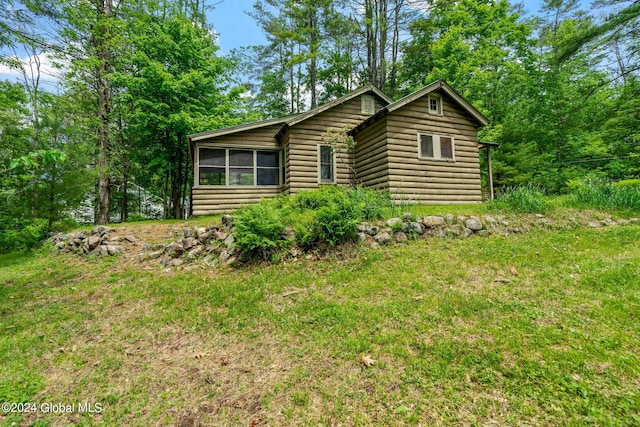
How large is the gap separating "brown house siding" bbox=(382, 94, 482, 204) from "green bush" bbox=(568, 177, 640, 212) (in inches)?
133

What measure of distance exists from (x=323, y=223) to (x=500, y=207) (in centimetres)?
564

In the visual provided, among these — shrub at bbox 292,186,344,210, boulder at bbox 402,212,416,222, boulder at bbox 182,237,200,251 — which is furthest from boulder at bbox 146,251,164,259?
boulder at bbox 402,212,416,222

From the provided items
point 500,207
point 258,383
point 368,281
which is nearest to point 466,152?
point 500,207

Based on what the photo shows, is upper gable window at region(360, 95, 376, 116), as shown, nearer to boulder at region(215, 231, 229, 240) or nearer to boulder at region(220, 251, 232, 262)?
boulder at region(215, 231, 229, 240)

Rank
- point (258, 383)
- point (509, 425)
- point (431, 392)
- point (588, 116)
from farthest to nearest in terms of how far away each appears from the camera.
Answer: point (588, 116), point (258, 383), point (431, 392), point (509, 425)

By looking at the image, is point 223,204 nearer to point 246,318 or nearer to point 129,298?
point 129,298

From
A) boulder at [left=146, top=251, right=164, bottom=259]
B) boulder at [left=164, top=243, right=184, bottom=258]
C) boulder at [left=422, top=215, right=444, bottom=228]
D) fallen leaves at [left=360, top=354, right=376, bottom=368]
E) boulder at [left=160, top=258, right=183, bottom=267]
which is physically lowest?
fallen leaves at [left=360, top=354, right=376, bottom=368]

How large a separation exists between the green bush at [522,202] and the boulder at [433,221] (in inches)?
90.4

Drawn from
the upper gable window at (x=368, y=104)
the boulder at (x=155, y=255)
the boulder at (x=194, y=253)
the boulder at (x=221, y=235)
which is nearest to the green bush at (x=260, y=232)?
the boulder at (x=221, y=235)

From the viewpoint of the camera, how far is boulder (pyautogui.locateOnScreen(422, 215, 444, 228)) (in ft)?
22.6

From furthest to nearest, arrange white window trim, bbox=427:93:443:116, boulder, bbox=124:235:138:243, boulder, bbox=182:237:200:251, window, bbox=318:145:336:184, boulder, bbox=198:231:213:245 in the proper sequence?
window, bbox=318:145:336:184 → white window trim, bbox=427:93:443:116 → boulder, bbox=124:235:138:243 → boulder, bbox=198:231:213:245 → boulder, bbox=182:237:200:251

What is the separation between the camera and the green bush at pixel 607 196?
740cm

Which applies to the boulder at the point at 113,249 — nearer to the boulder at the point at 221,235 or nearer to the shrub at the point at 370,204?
the boulder at the point at 221,235

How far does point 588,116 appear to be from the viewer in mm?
16625
